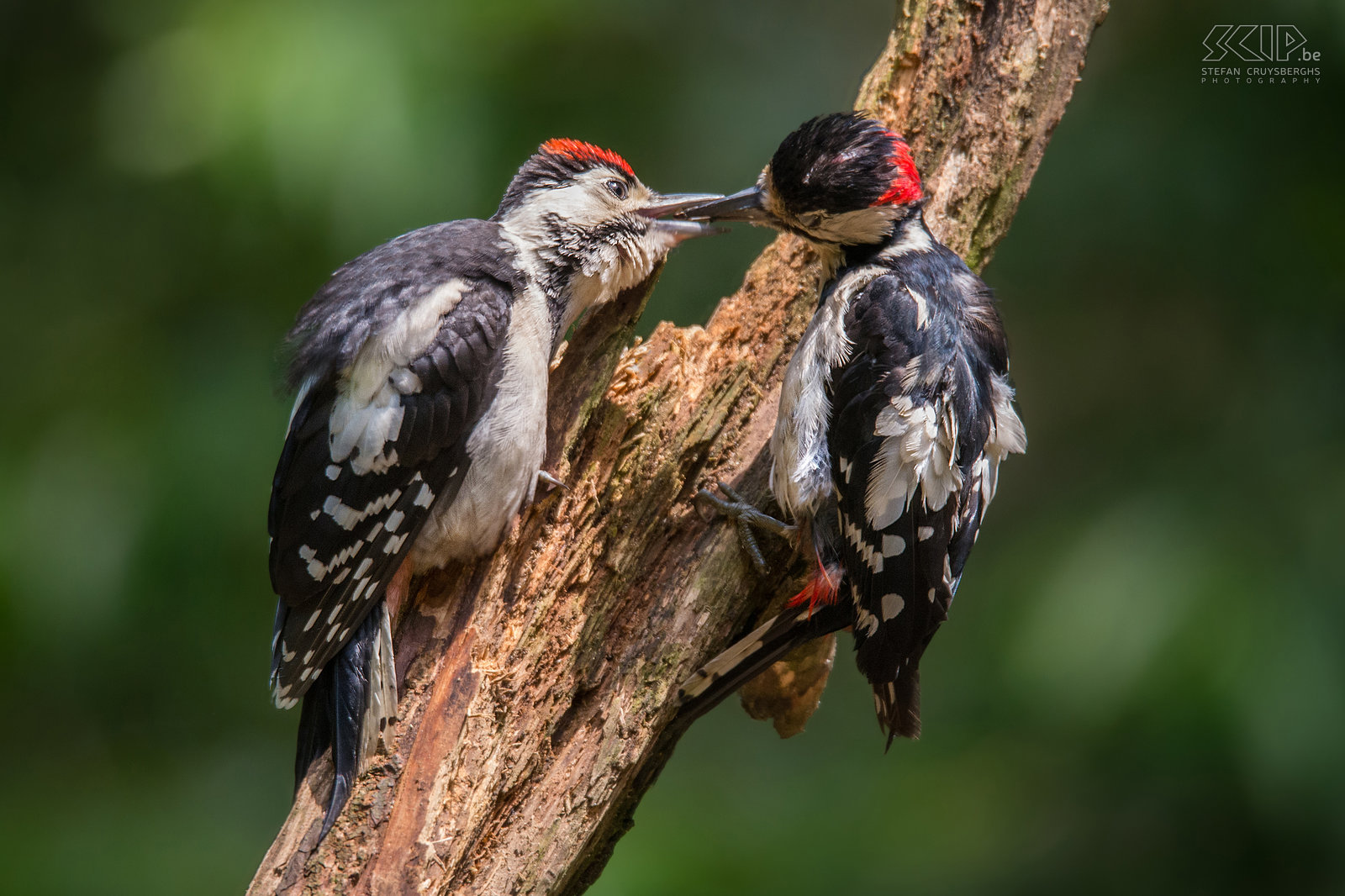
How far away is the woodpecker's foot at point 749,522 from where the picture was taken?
6.85 feet

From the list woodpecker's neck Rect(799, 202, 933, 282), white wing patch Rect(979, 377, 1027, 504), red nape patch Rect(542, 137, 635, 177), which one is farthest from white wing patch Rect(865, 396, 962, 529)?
red nape patch Rect(542, 137, 635, 177)

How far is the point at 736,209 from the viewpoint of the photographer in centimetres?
226

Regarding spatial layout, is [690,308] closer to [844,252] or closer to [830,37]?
[830,37]

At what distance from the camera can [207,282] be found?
3492mm

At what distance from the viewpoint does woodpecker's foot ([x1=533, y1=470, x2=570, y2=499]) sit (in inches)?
82.2

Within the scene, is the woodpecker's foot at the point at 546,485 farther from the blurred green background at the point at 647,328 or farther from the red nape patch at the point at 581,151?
the blurred green background at the point at 647,328

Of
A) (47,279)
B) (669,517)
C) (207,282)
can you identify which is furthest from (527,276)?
(47,279)

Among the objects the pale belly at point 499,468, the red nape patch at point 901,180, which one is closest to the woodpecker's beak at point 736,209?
the red nape patch at point 901,180

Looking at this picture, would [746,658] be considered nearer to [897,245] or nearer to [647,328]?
[897,245]

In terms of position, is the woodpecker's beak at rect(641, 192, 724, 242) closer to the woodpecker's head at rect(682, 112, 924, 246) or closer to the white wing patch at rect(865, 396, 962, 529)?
the woodpecker's head at rect(682, 112, 924, 246)

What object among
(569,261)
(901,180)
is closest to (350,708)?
(569,261)

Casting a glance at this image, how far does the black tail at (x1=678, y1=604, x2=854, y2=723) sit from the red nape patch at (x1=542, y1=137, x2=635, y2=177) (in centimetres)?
109

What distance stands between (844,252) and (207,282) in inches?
94.0

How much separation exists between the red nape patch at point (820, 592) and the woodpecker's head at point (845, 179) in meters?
0.75
